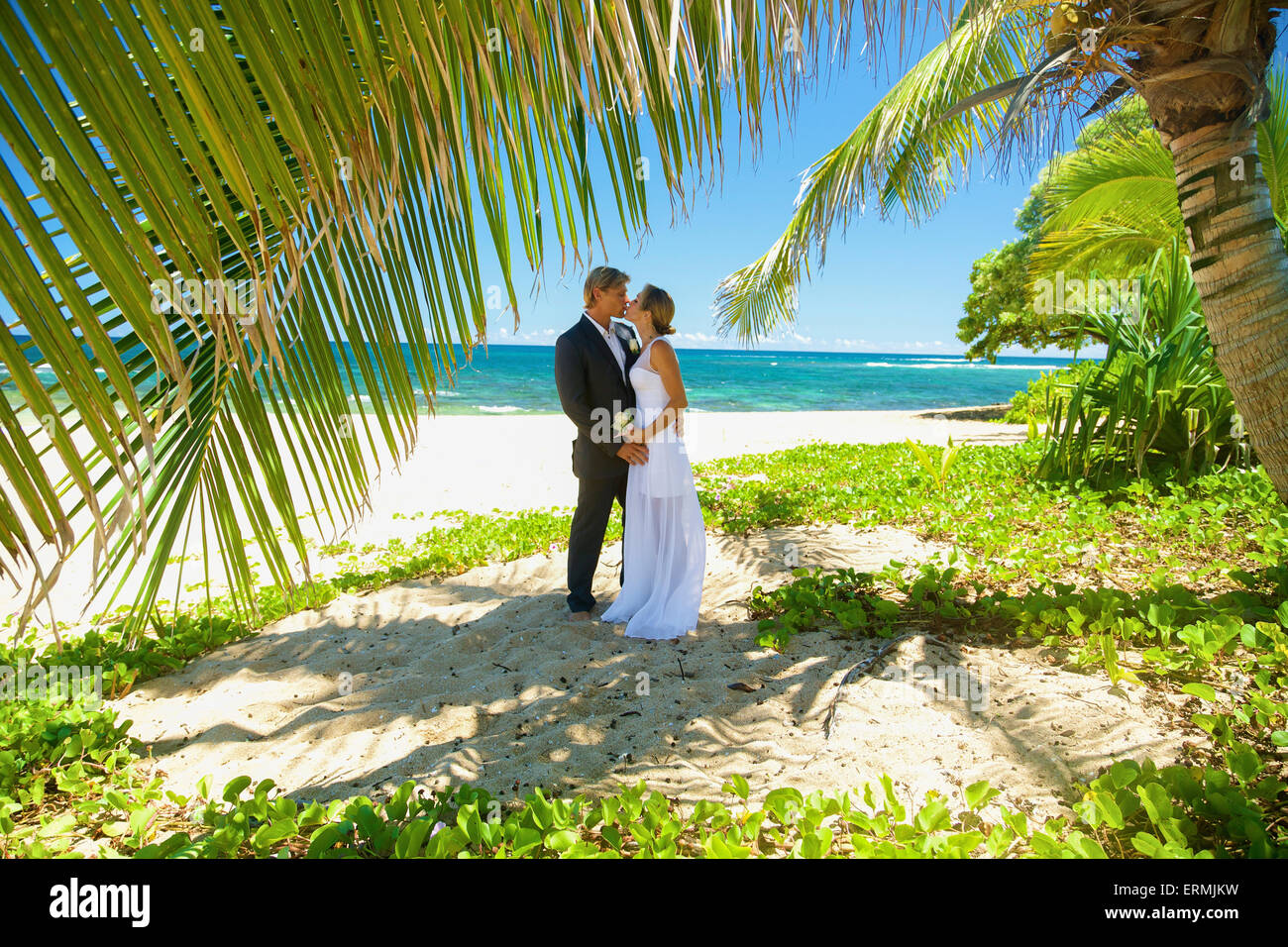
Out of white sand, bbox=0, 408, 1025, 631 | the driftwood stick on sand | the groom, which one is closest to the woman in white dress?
the groom

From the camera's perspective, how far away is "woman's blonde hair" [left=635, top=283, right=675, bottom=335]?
3.61 m

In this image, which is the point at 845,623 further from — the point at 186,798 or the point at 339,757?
the point at 186,798

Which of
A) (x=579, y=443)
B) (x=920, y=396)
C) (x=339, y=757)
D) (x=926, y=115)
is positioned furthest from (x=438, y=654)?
(x=920, y=396)

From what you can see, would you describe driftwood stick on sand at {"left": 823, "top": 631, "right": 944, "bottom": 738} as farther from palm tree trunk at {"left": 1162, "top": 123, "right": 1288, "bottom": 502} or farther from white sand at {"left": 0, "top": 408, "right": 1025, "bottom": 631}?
white sand at {"left": 0, "top": 408, "right": 1025, "bottom": 631}

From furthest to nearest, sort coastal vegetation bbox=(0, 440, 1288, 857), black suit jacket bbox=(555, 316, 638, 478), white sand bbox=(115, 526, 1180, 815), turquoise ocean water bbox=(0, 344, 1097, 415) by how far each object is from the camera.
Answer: turquoise ocean water bbox=(0, 344, 1097, 415), black suit jacket bbox=(555, 316, 638, 478), white sand bbox=(115, 526, 1180, 815), coastal vegetation bbox=(0, 440, 1288, 857)

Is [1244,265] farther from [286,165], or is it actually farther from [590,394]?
[286,165]

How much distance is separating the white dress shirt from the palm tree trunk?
260cm

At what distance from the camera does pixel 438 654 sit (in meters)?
3.29

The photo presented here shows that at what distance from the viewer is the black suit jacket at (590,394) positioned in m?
3.71

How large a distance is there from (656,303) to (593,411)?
673mm

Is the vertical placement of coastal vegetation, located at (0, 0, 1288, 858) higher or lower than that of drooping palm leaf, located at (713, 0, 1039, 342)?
lower

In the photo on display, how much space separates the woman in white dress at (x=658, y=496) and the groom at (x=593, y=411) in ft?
0.34

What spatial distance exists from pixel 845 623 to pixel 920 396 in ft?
155

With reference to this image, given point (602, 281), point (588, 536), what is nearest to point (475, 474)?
point (588, 536)
